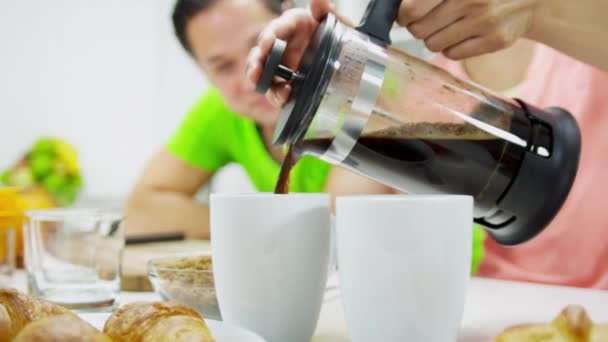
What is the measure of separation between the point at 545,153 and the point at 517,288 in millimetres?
211

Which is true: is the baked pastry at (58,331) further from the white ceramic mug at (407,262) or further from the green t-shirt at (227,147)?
the green t-shirt at (227,147)

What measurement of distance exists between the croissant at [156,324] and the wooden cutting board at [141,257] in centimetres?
29

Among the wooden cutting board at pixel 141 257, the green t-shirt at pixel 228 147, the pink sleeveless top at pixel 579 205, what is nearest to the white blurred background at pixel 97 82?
the green t-shirt at pixel 228 147

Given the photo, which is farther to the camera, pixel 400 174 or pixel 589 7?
pixel 589 7

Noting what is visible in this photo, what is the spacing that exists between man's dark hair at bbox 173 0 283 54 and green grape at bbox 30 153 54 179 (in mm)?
1006

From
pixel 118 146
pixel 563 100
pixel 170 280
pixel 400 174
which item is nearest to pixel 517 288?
pixel 400 174

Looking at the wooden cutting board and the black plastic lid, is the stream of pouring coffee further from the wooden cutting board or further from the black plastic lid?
the wooden cutting board

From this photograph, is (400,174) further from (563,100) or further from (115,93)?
(115,93)

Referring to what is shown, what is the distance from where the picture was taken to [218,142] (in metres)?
1.76

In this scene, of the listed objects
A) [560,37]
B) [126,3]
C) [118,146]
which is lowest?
[118,146]

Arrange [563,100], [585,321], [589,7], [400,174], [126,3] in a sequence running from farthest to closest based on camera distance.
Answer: [126,3] < [563,100] < [589,7] < [400,174] < [585,321]

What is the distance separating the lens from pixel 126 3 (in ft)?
8.18

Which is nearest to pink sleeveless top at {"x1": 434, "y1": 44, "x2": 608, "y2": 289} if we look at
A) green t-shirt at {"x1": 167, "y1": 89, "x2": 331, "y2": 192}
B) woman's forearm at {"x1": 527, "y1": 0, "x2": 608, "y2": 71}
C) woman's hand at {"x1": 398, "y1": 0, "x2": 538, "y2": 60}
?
woman's forearm at {"x1": 527, "y1": 0, "x2": 608, "y2": 71}

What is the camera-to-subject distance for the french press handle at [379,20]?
600 millimetres
